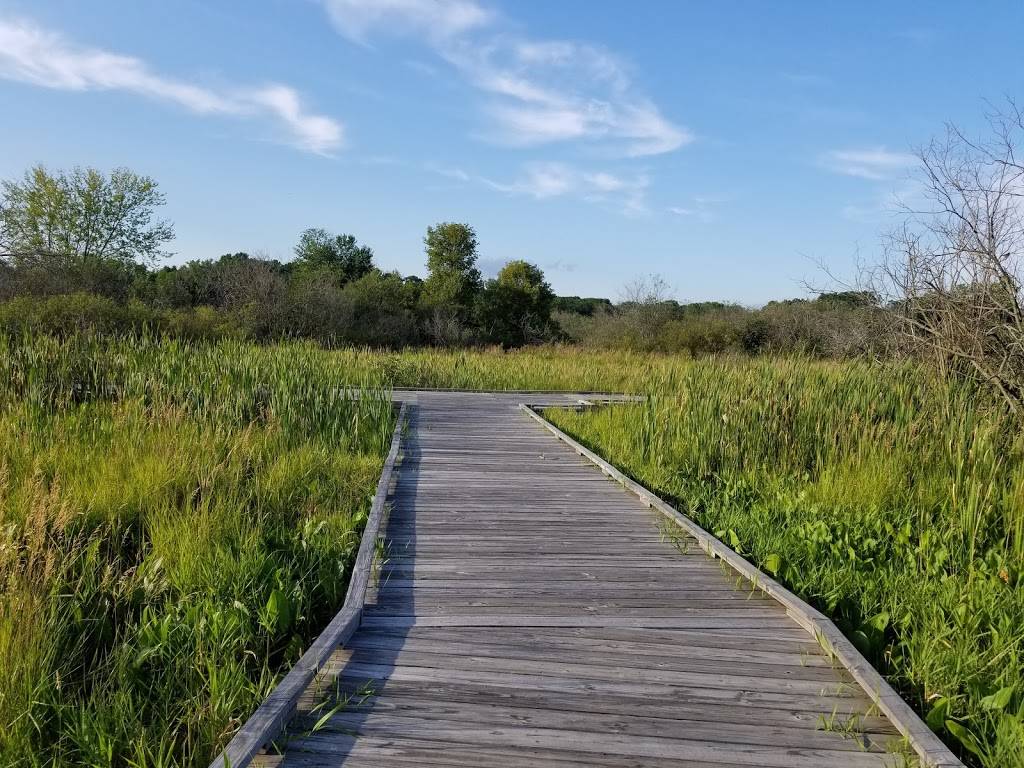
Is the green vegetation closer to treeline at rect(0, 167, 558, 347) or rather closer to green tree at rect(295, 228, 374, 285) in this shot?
treeline at rect(0, 167, 558, 347)

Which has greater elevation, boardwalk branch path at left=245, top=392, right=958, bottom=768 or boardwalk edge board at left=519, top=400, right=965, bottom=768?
boardwalk edge board at left=519, top=400, right=965, bottom=768

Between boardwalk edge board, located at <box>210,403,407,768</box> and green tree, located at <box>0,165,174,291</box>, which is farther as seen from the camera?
green tree, located at <box>0,165,174,291</box>

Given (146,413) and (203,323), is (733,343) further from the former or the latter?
(146,413)

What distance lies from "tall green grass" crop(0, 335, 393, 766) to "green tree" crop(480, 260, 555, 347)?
2352cm

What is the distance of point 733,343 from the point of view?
1009 inches

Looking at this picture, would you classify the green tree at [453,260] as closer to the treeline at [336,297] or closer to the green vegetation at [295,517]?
the treeline at [336,297]

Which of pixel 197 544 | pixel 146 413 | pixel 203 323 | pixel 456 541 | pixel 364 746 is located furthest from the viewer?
pixel 203 323

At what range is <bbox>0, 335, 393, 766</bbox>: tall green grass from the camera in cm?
242

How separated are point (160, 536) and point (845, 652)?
3.36m

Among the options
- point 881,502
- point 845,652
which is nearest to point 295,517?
point 845,652

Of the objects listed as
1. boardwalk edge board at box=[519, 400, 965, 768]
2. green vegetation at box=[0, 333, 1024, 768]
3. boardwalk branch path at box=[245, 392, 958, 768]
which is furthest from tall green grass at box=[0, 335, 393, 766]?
boardwalk edge board at box=[519, 400, 965, 768]

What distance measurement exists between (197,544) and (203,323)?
16457mm

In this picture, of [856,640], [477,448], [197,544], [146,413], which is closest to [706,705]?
[856,640]

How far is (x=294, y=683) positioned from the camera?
2.30 meters
